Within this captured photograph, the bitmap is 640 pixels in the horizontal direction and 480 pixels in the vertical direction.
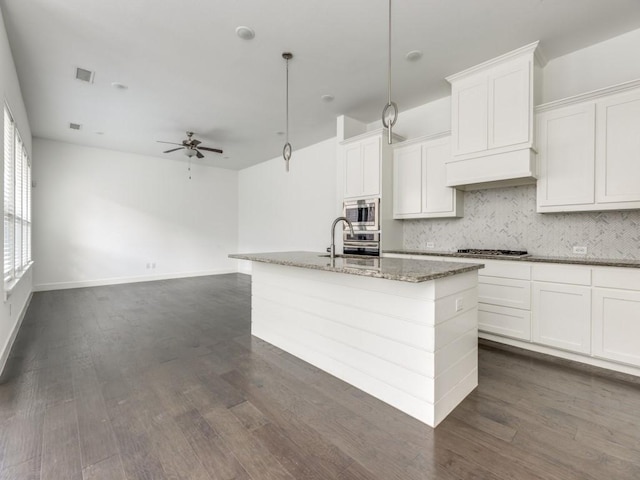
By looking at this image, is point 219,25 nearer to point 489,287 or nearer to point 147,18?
point 147,18

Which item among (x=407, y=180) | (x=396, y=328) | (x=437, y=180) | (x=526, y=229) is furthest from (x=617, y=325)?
(x=407, y=180)

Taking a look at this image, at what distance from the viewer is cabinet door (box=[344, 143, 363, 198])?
4625mm

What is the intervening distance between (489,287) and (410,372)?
1.76 meters

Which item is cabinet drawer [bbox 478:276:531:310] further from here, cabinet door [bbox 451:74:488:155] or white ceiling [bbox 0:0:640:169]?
white ceiling [bbox 0:0:640:169]

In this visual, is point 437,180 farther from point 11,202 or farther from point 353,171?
point 11,202

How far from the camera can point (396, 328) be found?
83.4 inches

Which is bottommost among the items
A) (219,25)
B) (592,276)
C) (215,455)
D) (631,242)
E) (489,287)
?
(215,455)

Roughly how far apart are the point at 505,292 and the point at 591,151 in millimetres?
1512

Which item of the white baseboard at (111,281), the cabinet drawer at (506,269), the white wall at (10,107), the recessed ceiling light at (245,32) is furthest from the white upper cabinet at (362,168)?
the white baseboard at (111,281)

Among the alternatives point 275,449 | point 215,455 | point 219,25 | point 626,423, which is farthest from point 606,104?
point 215,455

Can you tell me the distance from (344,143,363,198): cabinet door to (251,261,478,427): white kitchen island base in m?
2.17

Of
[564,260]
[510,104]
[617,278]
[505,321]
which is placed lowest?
[505,321]

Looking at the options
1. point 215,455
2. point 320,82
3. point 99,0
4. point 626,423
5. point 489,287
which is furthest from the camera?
point 320,82

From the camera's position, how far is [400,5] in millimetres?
2555
